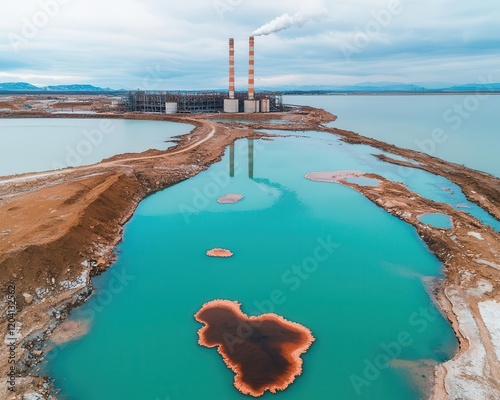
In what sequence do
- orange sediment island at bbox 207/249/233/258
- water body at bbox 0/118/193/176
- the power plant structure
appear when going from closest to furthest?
orange sediment island at bbox 207/249/233/258, water body at bbox 0/118/193/176, the power plant structure

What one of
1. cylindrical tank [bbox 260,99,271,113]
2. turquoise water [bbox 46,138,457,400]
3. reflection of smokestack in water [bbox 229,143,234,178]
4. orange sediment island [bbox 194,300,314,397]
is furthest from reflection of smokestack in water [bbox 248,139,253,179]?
cylindrical tank [bbox 260,99,271,113]

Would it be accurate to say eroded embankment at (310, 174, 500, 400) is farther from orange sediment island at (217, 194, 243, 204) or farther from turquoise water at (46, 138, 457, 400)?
orange sediment island at (217, 194, 243, 204)

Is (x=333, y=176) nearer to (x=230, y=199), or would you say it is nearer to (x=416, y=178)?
(x=416, y=178)

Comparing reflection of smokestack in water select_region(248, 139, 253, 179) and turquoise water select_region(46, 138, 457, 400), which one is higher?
reflection of smokestack in water select_region(248, 139, 253, 179)

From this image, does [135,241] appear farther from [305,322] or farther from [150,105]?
[150,105]

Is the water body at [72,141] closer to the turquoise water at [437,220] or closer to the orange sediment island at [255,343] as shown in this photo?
the orange sediment island at [255,343]

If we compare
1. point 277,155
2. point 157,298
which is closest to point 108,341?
point 157,298

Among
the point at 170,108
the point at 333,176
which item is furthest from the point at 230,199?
the point at 170,108
